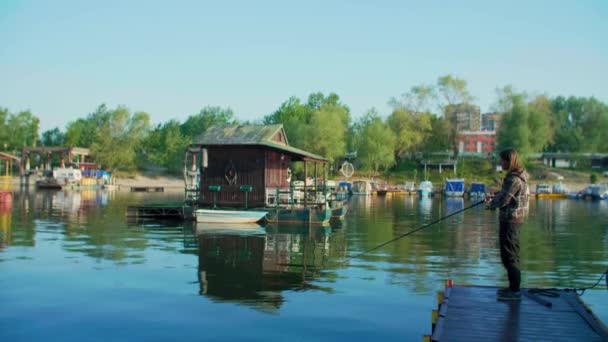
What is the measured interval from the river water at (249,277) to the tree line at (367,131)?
61.8m

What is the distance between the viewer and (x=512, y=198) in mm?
9250

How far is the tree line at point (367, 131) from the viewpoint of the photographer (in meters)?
87.6

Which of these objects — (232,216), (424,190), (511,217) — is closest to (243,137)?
(232,216)

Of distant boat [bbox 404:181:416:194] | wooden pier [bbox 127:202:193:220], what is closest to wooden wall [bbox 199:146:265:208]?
wooden pier [bbox 127:202:193:220]

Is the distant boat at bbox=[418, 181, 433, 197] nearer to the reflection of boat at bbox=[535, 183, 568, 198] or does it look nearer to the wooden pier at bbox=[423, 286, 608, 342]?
the reflection of boat at bbox=[535, 183, 568, 198]

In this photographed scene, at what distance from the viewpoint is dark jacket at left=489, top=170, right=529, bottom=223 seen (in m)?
9.25

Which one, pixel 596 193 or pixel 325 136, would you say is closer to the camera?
pixel 596 193

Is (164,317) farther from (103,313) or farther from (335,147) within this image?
(335,147)

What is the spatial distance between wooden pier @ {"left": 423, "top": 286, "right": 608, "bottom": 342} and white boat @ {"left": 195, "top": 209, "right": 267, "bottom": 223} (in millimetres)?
18608

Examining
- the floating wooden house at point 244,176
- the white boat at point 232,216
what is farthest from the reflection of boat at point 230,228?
the floating wooden house at point 244,176

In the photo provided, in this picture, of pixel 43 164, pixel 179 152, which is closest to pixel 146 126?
pixel 179 152

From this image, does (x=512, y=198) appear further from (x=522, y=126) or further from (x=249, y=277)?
(x=522, y=126)

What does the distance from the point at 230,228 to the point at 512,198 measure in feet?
59.6

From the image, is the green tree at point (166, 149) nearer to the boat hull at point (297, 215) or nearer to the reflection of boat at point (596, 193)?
the reflection of boat at point (596, 193)
